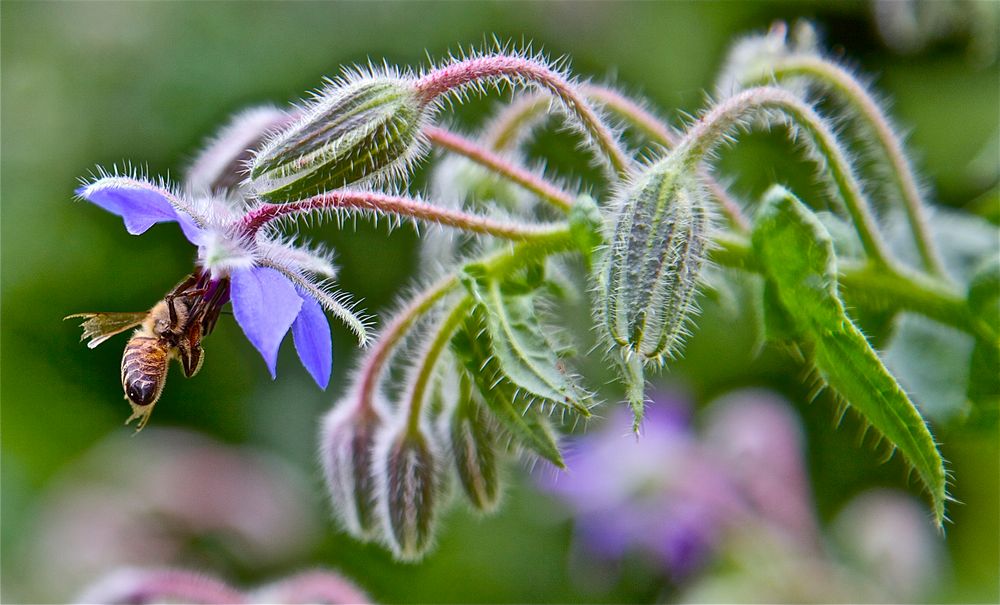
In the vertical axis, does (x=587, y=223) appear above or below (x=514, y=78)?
below

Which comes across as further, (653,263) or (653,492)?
(653,492)

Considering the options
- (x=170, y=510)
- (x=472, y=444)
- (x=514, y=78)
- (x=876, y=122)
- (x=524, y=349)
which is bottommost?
(x=170, y=510)

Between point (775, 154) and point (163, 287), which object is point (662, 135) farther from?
point (163, 287)

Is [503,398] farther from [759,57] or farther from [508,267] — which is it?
[759,57]

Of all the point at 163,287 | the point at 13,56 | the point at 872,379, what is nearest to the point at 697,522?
the point at 872,379

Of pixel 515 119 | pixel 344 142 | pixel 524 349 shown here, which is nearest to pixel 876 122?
pixel 515 119

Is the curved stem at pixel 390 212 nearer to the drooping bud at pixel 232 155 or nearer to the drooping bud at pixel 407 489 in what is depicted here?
the drooping bud at pixel 232 155

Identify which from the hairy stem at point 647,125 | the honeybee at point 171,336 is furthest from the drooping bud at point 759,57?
the honeybee at point 171,336
